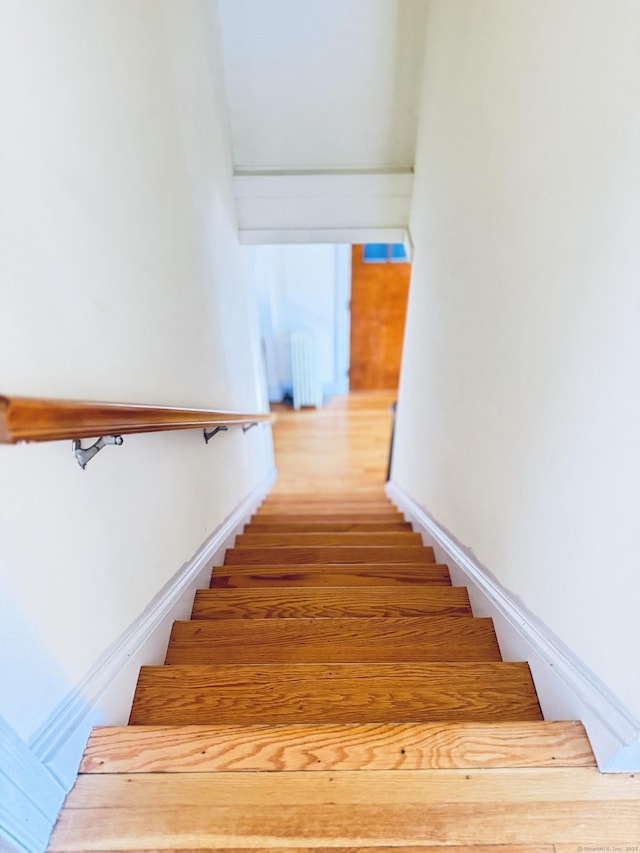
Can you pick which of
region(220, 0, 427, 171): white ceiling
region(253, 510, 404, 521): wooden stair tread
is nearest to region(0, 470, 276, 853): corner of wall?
region(253, 510, 404, 521): wooden stair tread

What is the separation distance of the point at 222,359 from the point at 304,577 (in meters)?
1.16

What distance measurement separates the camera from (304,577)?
164 centimetres

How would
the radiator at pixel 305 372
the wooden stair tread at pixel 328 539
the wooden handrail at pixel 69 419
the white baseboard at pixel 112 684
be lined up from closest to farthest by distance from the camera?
the wooden handrail at pixel 69 419 < the white baseboard at pixel 112 684 < the wooden stair tread at pixel 328 539 < the radiator at pixel 305 372

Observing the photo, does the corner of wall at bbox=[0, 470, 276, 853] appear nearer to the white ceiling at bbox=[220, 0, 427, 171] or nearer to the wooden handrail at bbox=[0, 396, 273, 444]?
the wooden handrail at bbox=[0, 396, 273, 444]

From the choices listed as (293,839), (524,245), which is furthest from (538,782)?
(524,245)

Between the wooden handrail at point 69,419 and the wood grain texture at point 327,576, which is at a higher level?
the wooden handrail at point 69,419

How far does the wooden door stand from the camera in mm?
5457

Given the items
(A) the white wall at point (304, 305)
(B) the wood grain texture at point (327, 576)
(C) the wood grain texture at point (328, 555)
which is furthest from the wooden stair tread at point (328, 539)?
(A) the white wall at point (304, 305)

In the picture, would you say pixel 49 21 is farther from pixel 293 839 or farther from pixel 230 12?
pixel 230 12

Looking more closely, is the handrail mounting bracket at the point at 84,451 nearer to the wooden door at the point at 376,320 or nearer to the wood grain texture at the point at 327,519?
the wood grain texture at the point at 327,519

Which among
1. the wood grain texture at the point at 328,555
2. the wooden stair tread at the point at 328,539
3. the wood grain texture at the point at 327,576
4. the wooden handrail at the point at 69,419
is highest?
the wooden handrail at the point at 69,419

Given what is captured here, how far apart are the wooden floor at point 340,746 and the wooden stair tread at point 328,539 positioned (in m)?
0.49

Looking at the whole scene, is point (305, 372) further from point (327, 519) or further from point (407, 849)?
point (407, 849)

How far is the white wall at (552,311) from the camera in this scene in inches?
28.6
